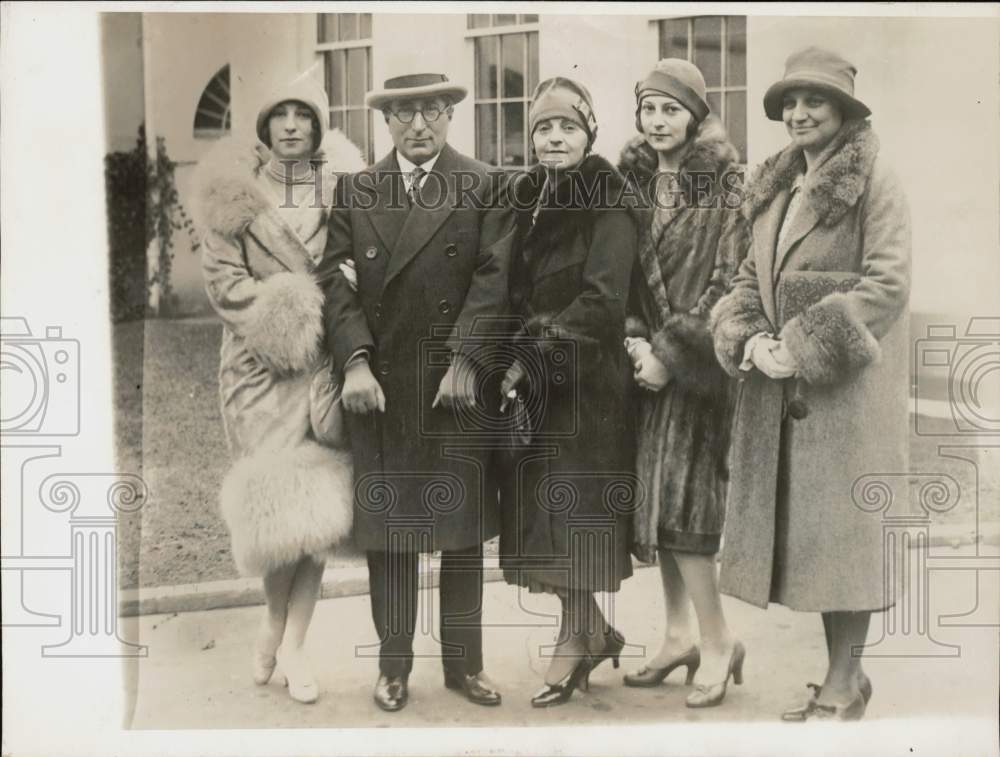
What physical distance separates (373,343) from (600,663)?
75.4 inches

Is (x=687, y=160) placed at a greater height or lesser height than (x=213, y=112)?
lesser

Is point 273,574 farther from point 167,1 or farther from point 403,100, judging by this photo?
point 167,1

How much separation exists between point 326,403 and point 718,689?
92.9 inches

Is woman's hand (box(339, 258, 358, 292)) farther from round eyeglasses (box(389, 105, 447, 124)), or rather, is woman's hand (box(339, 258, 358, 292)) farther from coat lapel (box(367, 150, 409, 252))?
round eyeglasses (box(389, 105, 447, 124))

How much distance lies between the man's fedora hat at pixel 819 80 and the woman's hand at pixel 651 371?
129 centimetres

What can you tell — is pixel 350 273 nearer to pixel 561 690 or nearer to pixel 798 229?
pixel 798 229

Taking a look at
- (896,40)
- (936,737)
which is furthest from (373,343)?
(936,737)

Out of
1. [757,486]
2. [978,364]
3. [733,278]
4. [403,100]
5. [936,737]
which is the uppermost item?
[403,100]

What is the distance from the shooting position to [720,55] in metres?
5.68

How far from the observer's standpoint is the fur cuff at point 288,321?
5.52 meters

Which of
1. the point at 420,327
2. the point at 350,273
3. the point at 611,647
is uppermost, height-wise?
the point at 350,273

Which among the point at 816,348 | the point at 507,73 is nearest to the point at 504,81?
the point at 507,73

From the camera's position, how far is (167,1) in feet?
18.6

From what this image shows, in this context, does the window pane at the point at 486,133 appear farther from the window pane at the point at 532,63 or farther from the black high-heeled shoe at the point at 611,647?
the black high-heeled shoe at the point at 611,647
